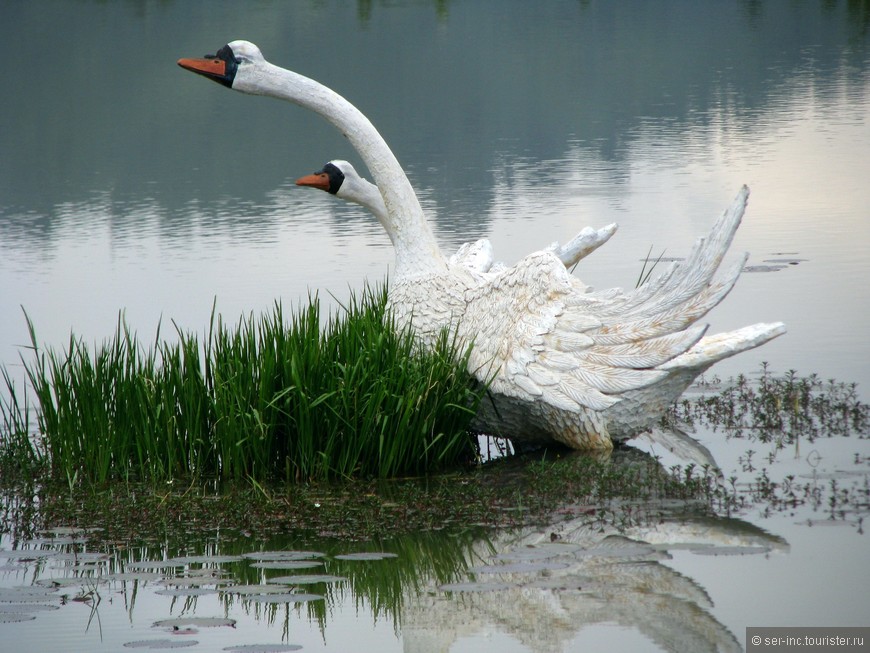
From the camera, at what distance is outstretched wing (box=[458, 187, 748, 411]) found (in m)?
8.73

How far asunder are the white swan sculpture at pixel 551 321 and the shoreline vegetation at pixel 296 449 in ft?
0.74

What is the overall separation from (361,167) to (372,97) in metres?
5.63

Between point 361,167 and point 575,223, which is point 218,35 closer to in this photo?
point 361,167

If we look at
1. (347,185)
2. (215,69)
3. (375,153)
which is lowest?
(347,185)

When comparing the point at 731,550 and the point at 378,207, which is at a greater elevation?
the point at 378,207

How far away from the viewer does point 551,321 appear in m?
8.98

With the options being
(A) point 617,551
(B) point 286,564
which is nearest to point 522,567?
(A) point 617,551

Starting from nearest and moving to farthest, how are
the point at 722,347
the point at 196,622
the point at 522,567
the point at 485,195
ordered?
the point at 196,622, the point at 522,567, the point at 722,347, the point at 485,195

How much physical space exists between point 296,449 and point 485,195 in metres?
15.1

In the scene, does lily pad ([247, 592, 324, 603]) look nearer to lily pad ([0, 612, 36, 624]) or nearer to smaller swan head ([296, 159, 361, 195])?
lily pad ([0, 612, 36, 624])

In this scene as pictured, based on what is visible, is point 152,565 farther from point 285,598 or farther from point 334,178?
point 334,178

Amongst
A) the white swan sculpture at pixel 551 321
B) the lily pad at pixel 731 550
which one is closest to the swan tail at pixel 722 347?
the white swan sculpture at pixel 551 321

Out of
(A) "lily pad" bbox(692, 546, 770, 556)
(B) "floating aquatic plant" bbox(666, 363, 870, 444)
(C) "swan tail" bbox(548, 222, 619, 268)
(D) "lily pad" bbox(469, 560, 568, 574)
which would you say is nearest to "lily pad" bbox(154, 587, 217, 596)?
(D) "lily pad" bbox(469, 560, 568, 574)

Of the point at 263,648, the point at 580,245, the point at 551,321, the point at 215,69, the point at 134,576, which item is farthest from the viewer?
the point at 580,245
